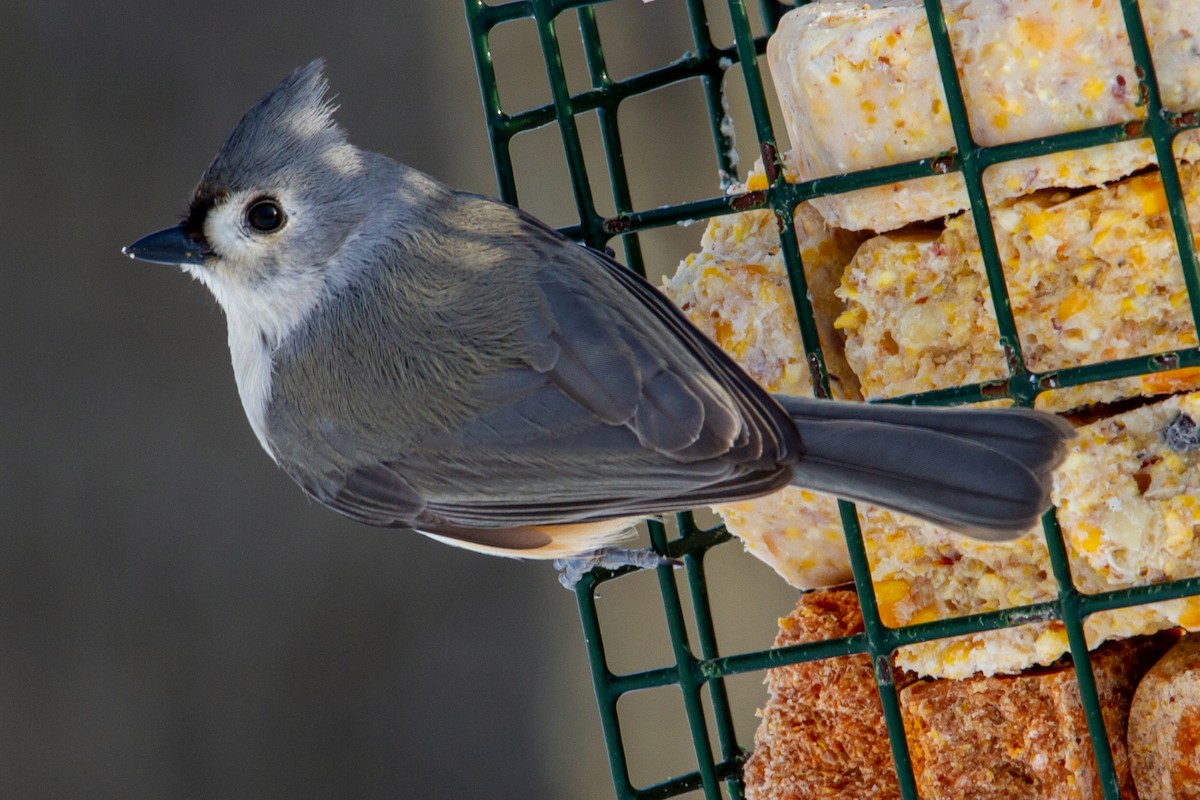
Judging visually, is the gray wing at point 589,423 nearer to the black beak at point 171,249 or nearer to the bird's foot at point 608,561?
the bird's foot at point 608,561

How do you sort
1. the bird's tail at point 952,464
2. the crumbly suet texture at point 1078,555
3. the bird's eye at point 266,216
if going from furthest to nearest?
1. the bird's eye at point 266,216
2. the crumbly suet texture at point 1078,555
3. the bird's tail at point 952,464

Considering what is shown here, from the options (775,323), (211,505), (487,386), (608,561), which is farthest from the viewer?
(211,505)

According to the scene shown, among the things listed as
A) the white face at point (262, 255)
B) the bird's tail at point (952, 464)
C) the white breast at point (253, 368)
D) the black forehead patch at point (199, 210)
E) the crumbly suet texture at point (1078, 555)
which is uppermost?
the black forehead patch at point (199, 210)

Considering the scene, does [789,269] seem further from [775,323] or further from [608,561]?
[608,561]

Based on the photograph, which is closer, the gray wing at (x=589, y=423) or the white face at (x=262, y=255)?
the gray wing at (x=589, y=423)

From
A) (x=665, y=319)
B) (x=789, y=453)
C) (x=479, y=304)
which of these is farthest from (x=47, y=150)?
(x=789, y=453)

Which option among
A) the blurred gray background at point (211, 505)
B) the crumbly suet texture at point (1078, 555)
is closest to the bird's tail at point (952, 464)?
the crumbly suet texture at point (1078, 555)

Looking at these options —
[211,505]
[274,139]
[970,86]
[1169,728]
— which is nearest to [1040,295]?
[970,86]
